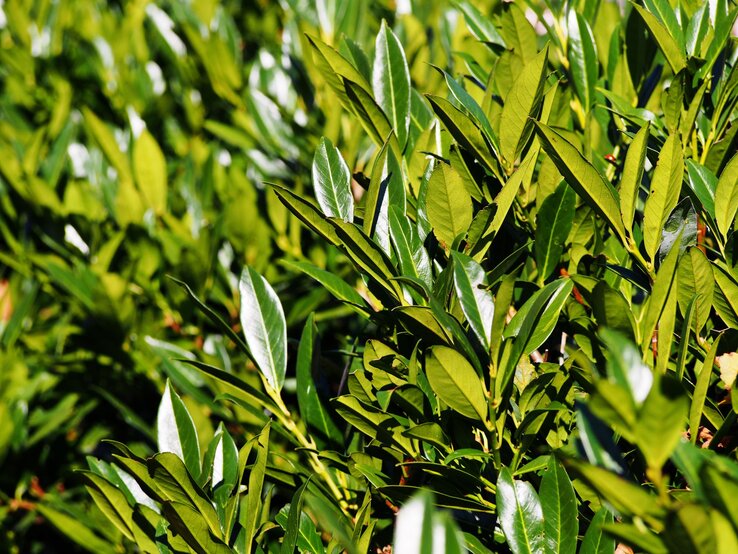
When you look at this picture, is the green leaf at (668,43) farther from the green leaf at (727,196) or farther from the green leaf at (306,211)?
the green leaf at (306,211)

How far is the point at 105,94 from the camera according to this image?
9.98 feet

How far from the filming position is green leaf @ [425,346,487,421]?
0.98 m

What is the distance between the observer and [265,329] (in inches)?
55.5

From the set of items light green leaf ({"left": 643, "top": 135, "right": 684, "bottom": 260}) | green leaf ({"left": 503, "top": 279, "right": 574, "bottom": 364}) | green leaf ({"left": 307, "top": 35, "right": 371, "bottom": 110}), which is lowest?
green leaf ({"left": 503, "top": 279, "right": 574, "bottom": 364})

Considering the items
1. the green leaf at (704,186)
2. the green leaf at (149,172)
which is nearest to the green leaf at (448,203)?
the green leaf at (704,186)

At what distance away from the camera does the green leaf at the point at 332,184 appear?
125 centimetres

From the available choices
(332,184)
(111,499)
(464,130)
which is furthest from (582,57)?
(111,499)

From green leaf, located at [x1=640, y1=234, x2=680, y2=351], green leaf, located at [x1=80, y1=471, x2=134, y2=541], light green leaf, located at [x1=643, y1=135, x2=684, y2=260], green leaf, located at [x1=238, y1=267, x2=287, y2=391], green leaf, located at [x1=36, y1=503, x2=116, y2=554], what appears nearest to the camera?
green leaf, located at [x1=640, y1=234, x2=680, y2=351]

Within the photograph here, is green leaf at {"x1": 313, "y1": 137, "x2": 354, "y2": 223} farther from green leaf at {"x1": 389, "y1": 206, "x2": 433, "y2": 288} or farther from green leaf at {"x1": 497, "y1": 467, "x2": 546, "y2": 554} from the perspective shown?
Answer: green leaf at {"x1": 497, "y1": 467, "x2": 546, "y2": 554}

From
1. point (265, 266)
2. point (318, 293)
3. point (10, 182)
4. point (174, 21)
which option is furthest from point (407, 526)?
point (174, 21)

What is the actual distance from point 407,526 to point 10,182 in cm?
224

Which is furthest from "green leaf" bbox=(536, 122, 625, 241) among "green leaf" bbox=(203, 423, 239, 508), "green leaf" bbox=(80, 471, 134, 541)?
"green leaf" bbox=(80, 471, 134, 541)

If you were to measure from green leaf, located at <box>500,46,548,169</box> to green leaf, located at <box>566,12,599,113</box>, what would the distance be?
442mm

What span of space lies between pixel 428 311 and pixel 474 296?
6cm
